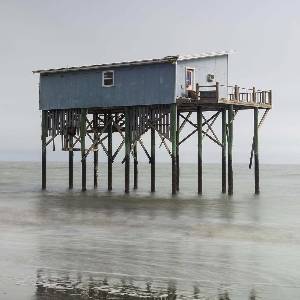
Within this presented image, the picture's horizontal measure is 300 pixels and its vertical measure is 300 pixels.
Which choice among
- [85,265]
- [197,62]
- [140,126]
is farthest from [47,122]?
[85,265]

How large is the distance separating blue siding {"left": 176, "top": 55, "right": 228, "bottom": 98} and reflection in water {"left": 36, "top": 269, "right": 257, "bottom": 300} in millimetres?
24698

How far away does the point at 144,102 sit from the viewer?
37.8m

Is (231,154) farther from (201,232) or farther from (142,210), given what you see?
(201,232)

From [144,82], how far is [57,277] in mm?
25437

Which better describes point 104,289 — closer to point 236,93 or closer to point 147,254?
point 147,254

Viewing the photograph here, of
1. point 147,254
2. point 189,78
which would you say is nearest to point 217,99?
point 189,78

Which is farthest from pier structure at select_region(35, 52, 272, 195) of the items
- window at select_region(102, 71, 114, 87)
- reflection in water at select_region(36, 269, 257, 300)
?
reflection in water at select_region(36, 269, 257, 300)

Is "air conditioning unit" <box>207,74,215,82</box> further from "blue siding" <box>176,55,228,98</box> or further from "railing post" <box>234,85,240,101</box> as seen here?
"railing post" <box>234,85,240,101</box>

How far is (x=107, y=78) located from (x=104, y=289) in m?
28.3

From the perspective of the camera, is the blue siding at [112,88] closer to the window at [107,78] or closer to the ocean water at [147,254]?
the window at [107,78]

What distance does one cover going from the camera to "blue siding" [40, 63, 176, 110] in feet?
122

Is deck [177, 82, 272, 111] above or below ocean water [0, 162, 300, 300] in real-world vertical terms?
above

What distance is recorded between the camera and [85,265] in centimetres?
1472

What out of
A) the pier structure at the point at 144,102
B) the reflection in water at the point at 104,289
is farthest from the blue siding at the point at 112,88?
the reflection in water at the point at 104,289
